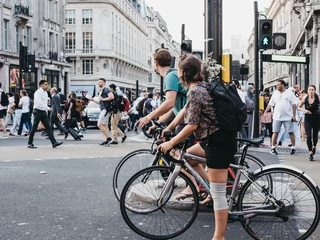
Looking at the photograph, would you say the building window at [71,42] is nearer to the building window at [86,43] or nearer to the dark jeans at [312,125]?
the building window at [86,43]

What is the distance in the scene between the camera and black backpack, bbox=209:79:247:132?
419 cm

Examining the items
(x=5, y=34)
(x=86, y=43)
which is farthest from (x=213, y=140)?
(x=86, y=43)

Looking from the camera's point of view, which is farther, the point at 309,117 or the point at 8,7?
the point at 8,7

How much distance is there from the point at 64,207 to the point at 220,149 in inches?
104

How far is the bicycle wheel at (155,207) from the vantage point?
477 cm

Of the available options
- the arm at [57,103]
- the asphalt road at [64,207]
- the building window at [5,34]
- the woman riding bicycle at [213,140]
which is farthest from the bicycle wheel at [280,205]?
the building window at [5,34]

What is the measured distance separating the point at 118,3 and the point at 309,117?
7578cm

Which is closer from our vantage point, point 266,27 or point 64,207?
point 64,207

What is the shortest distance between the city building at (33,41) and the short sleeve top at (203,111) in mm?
35002

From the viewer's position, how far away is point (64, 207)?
616cm

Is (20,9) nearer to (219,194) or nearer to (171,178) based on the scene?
(171,178)

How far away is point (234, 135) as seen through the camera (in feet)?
14.1

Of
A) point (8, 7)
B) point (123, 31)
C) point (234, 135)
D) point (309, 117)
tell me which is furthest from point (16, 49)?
point (123, 31)

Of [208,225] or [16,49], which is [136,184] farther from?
[16,49]
